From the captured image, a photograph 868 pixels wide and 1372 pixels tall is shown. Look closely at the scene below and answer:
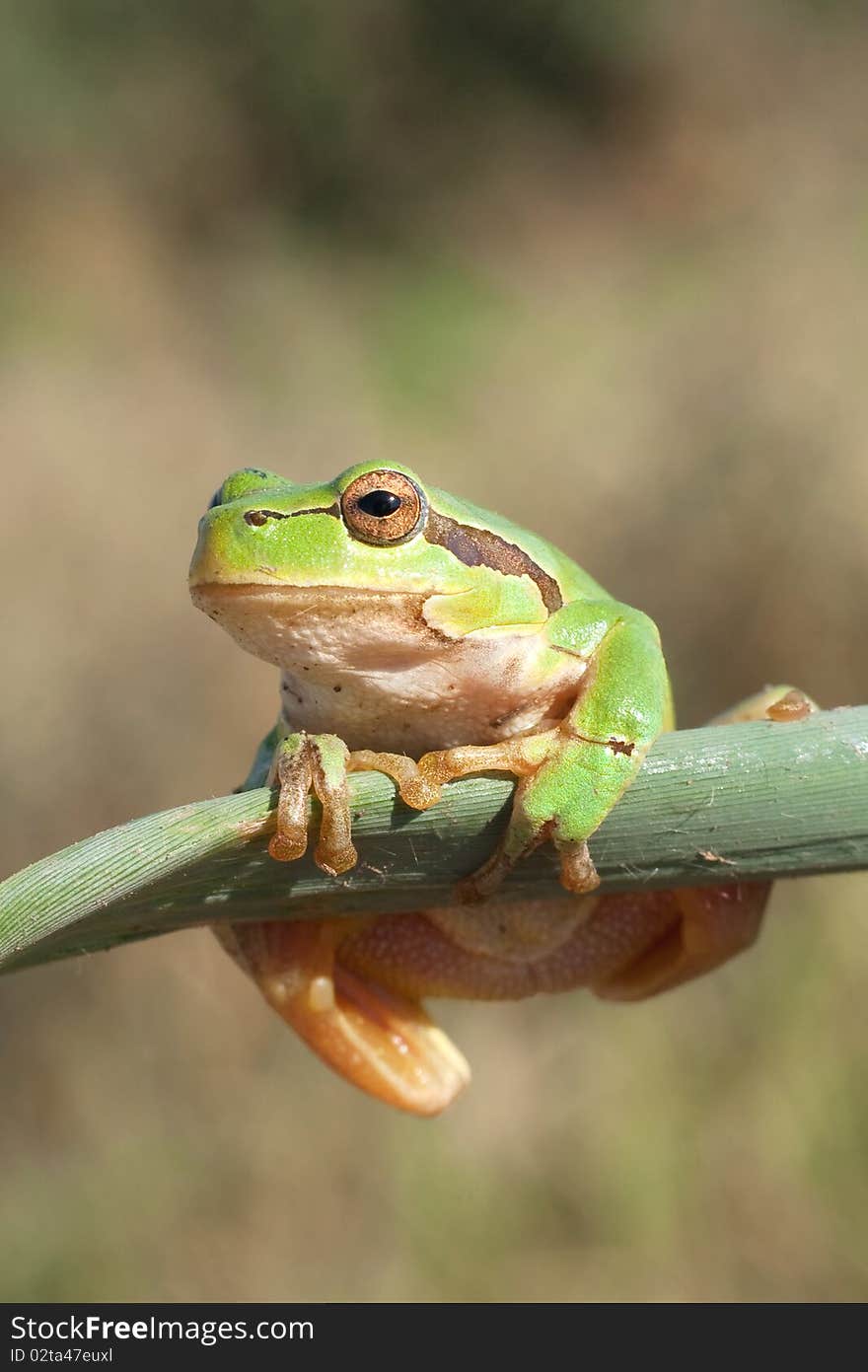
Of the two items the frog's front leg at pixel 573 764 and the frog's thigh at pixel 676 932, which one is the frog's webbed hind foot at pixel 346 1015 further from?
the frog's front leg at pixel 573 764

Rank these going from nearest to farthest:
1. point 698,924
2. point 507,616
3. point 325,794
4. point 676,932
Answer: point 325,794, point 507,616, point 698,924, point 676,932

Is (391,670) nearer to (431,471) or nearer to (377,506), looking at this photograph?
(377,506)

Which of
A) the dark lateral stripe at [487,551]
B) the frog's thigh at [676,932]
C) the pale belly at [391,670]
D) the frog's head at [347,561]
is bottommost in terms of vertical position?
the frog's thigh at [676,932]

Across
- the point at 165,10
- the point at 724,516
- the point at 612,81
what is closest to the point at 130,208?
the point at 165,10

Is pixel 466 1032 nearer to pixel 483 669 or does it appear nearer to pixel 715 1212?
pixel 715 1212

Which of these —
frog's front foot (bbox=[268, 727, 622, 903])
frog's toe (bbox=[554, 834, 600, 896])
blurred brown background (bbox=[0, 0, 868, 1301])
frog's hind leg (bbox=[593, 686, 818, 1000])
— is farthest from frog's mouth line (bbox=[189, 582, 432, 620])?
blurred brown background (bbox=[0, 0, 868, 1301])

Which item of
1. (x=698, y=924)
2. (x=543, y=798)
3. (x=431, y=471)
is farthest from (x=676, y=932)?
(x=431, y=471)

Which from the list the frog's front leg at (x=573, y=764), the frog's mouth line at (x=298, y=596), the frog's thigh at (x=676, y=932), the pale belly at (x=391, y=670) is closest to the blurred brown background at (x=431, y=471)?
the frog's thigh at (x=676, y=932)
